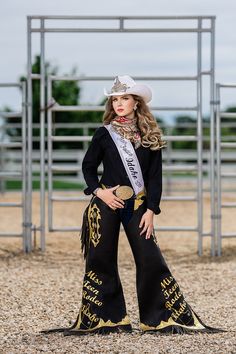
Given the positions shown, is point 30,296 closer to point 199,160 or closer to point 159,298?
point 159,298

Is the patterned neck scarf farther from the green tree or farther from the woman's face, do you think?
the green tree

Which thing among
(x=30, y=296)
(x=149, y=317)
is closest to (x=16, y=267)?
(x=30, y=296)

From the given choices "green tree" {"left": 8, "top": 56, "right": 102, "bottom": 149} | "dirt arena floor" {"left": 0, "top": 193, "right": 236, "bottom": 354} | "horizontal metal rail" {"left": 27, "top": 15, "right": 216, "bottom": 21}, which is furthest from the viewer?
"green tree" {"left": 8, "top": 56, "right": 102, "bottom": 149}

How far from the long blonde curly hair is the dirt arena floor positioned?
3.28 ft

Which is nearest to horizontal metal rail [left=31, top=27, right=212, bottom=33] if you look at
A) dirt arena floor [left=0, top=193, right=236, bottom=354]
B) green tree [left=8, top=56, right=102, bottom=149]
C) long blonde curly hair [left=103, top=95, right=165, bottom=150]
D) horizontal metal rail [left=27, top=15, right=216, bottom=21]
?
horizontal metal rail [left=27, top=15, right=216, bottom=21]

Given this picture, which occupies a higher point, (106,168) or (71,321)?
(106,168)

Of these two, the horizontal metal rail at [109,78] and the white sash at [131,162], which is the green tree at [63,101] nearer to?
the horizontal metal rail at [109,78]

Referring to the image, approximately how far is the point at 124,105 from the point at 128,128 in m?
0.12

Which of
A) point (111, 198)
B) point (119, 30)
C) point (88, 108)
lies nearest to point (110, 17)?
point (119, 30)

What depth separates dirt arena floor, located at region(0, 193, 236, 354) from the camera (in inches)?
179

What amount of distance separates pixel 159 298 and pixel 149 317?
0.42ft

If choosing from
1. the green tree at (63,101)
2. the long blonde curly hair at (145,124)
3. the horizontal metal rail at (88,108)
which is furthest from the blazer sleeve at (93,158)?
the green tree at (63,101)

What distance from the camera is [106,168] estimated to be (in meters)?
4.70

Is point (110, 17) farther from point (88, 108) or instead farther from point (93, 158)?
point (93, 158)
